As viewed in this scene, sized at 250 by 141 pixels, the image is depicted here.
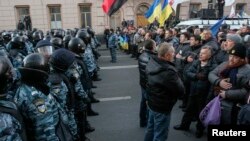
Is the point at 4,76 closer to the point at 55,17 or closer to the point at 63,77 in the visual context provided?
the point at 63,77

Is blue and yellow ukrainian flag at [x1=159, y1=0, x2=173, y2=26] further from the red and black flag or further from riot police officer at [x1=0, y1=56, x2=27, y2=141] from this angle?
riot police officer at [x1=0, y1=56, x2=27, y2=141]

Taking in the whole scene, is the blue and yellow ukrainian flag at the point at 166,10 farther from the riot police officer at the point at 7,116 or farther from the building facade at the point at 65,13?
the building facade at the point at 65,13

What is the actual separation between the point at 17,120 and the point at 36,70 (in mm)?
577

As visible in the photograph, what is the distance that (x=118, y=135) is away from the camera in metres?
5.68

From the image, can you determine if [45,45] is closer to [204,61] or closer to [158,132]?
[158,132]

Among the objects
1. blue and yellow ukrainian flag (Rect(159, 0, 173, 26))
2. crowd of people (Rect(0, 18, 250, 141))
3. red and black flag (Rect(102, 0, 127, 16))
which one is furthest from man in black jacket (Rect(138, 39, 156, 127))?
blue and yellow ukrainian flag (Rect(159, 0, 173, 26))

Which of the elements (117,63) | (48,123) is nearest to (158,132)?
(48,123)

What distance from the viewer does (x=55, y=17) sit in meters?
24.8

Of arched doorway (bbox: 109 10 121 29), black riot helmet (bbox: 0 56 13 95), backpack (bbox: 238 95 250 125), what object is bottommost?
backpack (bbox: 238 95 250 125)

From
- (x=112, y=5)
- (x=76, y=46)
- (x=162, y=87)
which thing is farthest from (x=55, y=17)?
(x=162, y=87)

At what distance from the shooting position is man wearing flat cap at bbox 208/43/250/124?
3873 mm

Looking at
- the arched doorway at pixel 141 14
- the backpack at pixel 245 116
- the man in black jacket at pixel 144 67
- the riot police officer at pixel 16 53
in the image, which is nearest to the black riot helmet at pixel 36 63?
the backpack at pixel 245 116

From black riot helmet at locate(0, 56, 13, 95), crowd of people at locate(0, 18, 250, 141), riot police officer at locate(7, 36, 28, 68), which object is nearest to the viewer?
black riot helmet at locate(0, 56, 13, 95)

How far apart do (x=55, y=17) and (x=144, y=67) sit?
68.1 ft
